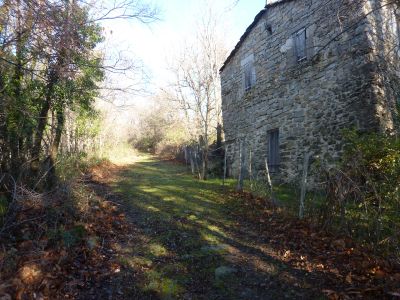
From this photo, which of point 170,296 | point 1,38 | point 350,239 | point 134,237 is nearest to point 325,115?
point 350,239

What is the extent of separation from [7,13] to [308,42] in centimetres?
864

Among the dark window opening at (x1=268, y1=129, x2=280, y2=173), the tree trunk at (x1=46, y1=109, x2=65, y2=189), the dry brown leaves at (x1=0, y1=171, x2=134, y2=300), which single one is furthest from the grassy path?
the dark window opening at (x1=268, y1=129, x2=280, y2=173)

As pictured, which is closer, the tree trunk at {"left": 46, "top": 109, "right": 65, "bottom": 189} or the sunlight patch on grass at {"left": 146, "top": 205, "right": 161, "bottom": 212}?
the tree trunk at {"left": 46, "top": 109, "right": 65, "bottom": 189}

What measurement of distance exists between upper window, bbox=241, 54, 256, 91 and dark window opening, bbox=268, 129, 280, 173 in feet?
8.90

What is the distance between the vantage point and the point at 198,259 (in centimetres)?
517

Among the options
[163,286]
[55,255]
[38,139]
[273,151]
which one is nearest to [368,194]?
[163,286]

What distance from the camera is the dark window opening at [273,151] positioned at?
11.8 m

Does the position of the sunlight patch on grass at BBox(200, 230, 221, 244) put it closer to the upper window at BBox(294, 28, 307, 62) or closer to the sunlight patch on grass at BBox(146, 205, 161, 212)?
the sunlight patch on grass at BBox(146, 205, 161, 212)

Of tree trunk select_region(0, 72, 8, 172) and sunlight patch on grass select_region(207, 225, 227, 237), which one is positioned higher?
tree trunk select_region(0, 72, 8, 172)

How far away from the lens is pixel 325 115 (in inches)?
374

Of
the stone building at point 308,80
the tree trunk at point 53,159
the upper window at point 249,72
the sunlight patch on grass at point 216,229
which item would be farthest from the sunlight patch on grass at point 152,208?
the upper window at point 249,72

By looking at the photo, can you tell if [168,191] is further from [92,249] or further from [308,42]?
[308,42]

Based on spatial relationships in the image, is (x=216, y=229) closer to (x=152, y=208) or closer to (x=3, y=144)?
(x=152, y=208)

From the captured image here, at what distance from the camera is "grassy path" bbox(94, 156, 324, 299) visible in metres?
4.21
